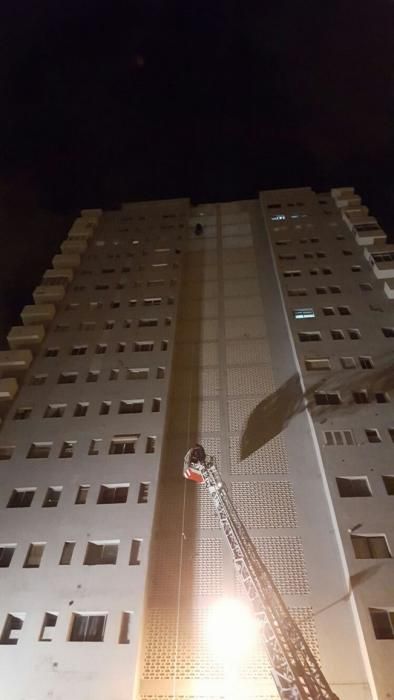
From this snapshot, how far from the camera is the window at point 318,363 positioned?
2008 centimetres

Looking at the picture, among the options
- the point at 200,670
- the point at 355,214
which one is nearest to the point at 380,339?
the point at 355,214

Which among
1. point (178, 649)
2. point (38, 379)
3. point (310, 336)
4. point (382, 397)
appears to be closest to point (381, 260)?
point (310, 336)

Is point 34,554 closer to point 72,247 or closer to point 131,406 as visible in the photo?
point 131,406

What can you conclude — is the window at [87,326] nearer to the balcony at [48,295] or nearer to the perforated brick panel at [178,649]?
the balcony at [48,295]

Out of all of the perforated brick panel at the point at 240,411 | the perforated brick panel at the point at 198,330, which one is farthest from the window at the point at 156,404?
the perforated brick panel at the point at 198,330

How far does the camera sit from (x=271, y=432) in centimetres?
1859

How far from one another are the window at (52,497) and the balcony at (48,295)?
44.0ft

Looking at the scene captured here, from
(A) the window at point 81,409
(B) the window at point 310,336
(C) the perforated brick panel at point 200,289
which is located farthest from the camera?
(C) the perforated brick panel at point 200,289

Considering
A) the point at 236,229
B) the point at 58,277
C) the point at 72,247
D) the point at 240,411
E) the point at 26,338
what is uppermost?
the point at 236,229

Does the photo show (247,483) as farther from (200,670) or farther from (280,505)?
(200,670)

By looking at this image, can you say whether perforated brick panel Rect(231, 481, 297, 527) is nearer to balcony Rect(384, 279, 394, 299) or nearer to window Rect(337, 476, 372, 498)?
window Rect(337, 476, 372, 498)

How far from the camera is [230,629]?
42.3 ft

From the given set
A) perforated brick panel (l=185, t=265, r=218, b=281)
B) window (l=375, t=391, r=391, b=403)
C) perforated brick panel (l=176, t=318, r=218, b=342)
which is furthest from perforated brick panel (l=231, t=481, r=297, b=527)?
perforated brick panel (l=185, t=265, r=218, b=281)

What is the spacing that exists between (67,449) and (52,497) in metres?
2.19
